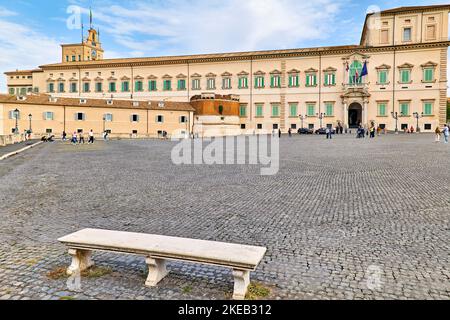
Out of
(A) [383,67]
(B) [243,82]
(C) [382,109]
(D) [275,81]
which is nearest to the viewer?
(A) [383,67]

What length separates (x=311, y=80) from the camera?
52.3m

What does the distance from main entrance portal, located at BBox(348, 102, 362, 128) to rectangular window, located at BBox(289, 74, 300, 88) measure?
8495mm

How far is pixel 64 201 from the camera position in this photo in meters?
8.04

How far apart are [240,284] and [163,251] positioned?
839mm

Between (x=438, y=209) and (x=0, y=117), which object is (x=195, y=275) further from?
(x=0, y=117)

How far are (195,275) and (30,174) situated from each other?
1091 centimetres

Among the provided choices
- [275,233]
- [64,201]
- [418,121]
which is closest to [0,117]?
[64,201]

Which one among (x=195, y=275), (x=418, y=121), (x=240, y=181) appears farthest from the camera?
(x=418, y=121)

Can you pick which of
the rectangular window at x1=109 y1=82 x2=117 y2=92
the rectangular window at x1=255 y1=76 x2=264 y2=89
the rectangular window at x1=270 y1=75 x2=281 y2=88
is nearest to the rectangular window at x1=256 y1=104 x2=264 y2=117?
the rectangular window at x1=255 y1=76 x2=264 y2=89

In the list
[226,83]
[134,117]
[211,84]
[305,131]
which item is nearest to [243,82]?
[226,83]

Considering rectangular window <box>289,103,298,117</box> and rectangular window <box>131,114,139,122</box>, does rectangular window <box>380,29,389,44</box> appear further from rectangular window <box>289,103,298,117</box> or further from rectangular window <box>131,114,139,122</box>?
rectangular window <box>131,114,139,122</box>

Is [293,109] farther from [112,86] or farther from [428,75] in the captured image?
[112,86]

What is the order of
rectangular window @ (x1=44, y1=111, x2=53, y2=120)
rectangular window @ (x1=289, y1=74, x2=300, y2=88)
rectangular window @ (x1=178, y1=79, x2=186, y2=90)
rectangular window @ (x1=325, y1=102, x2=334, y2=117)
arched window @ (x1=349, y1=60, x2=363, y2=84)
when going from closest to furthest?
rectangular window @ (x1=44, y1=111, x2=53, y2=120)
arched window @ (x1=349, y1=60, x2=363, y2=84)
rectangular window @ (x1=325, y1=102, x2=334, y2=117)
rectangular window @ (x1=289, y1=74, x2=300, y2=88)
rectangular window @ (x1=178, y1=79, x2=186, y2=90)

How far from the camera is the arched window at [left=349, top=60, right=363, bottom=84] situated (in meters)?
49.6
